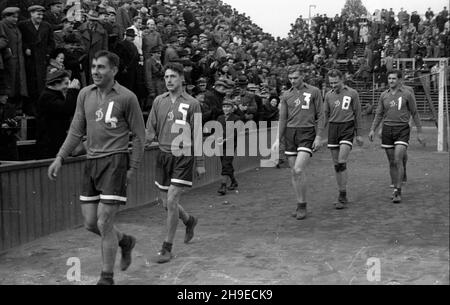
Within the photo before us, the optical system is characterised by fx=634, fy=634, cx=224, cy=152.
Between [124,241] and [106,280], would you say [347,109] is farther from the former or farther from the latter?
[106,280]

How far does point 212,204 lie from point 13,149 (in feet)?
11.9

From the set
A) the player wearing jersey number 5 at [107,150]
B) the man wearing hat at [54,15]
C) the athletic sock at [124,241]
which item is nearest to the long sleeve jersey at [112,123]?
the player wearing jersey number 5 at [107,150]

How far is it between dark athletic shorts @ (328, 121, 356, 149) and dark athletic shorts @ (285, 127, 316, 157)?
1.07 meters

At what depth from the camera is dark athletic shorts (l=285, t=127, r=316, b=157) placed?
9.10 metres

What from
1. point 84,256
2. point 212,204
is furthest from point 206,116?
point 84,256

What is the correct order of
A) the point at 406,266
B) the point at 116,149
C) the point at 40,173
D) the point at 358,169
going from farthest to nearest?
the point at 358,169 < the point at 40,173 < the point at 406,266 < the point at 116,149

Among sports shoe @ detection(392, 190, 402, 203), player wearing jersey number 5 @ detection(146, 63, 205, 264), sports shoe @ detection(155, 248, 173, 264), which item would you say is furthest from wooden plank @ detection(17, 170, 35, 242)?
sports shoe @ detection(392, 190, 402, 203)

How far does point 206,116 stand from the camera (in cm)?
1231

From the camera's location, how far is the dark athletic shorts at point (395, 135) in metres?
10.3

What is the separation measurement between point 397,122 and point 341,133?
1017 mm

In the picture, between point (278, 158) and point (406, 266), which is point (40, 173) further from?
point (278, 158)

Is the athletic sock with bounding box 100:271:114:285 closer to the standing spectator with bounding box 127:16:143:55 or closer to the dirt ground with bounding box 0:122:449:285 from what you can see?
the dirt ground with bounding box 0:122:449:285

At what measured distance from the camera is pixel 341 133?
1014cm

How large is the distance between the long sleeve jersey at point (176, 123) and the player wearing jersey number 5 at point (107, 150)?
1125mm
